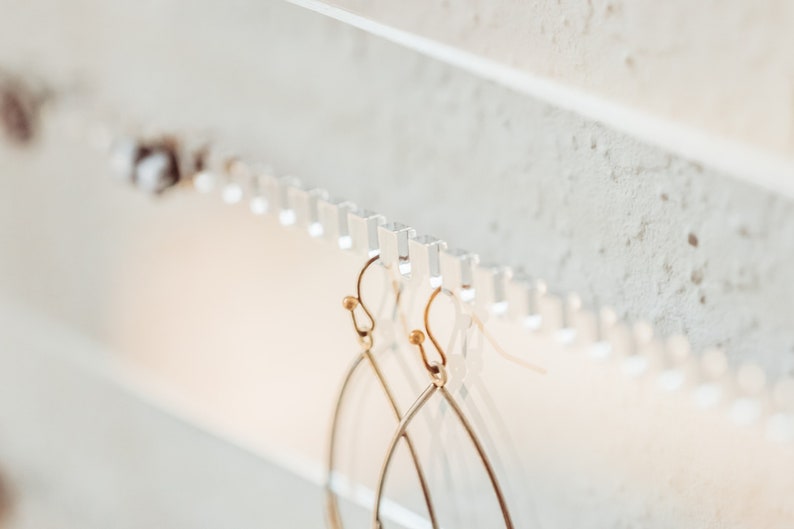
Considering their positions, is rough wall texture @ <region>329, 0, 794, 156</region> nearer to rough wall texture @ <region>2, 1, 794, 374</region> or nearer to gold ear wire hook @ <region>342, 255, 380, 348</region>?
rough wall texture @ <region>2, 1, 794, 374</region>

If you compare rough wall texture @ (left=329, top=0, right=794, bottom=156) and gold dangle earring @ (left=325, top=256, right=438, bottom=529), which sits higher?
rough wall texture @ (left=329, top=0, right=794, bottom=156)

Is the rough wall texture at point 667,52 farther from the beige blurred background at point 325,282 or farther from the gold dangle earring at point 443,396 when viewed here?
the gold dangle earring at point 443,396

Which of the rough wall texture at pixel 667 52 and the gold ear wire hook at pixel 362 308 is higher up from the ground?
the rough wall texture at pixel 667 52

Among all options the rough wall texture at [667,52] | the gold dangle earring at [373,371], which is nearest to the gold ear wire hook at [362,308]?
the gold dangle earring at [373,371]

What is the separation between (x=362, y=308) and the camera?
52cm

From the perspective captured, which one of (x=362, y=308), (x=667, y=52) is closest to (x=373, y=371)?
(x=362, y=308)

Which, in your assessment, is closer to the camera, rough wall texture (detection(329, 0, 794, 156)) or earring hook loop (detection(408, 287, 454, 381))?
rough wall texture (detection(329, 0, 794, 156))

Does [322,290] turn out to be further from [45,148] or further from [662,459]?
[45,148]

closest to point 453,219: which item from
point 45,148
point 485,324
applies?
point 485,324

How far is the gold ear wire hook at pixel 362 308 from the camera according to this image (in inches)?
19.3

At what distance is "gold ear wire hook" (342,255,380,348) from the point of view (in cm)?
49

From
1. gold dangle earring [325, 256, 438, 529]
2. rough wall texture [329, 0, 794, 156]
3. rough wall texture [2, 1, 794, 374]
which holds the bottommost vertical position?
gold dangle earring [325, 256, 438, 529]

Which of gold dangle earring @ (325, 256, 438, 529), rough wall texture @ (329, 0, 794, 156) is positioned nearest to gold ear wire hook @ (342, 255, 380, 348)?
gold dangle earring @ (325, 256, 438, 529)

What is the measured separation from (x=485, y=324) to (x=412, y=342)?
4cm
